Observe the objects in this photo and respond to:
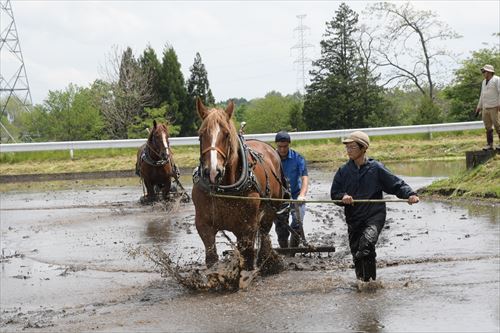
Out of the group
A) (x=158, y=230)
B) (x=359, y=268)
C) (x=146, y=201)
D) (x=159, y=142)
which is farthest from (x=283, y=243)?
(x=146, y=201)

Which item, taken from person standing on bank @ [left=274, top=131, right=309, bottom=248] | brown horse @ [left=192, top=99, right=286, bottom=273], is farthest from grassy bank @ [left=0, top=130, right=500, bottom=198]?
brown horse @ [left=192, top=99, right=286, bottom=273]

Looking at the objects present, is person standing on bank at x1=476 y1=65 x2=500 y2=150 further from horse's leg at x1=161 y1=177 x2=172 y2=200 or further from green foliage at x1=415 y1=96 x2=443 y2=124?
green foliage at x1=415 y1=96 x2=443 y2=124

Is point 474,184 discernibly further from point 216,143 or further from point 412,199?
point 216,143

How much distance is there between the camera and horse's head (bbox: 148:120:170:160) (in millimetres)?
17469

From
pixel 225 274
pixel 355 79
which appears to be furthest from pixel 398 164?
pixel 355 79

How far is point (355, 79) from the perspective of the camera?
177ft

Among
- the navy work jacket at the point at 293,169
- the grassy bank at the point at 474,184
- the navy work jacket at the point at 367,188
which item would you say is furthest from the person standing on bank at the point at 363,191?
the grassy bank at the point at 474,184

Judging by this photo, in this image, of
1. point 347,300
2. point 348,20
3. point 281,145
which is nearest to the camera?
point 347,300

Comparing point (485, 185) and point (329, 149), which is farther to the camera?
point (329, 149)

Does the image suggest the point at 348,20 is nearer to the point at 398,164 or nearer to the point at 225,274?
the point at 398,164

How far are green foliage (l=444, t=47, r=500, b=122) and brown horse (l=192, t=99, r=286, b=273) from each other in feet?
125

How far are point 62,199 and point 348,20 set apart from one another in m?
38.7

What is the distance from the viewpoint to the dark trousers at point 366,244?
8.21 meters

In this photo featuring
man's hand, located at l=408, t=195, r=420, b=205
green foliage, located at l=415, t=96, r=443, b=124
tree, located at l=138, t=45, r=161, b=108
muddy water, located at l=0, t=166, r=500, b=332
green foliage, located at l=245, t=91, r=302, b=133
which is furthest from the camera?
green foliage, located at l=245, t=91, r=302, b=133
